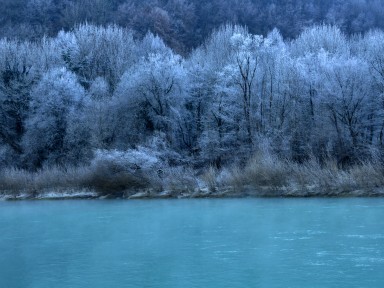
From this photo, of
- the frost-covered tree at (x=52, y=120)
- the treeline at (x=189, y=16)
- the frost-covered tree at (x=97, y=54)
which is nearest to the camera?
the frost-covered tree at (x=52, y=120)

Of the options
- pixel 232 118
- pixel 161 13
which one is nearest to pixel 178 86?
pixel 232 118

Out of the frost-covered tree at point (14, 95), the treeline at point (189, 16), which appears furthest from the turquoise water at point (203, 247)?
the treeline at point (189, 16)

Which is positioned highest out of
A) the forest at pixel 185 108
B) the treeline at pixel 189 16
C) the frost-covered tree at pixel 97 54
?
the treeline at pixel 189 16

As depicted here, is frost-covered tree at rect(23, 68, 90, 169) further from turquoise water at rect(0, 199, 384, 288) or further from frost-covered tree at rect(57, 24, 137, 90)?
turquoise water at rect(0, 199, 384, 288)

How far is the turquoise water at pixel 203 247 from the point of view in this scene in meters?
7.85

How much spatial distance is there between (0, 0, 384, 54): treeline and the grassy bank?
1127 inches

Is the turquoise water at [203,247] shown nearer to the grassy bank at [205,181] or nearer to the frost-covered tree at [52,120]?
the grassy bank at [205,181]

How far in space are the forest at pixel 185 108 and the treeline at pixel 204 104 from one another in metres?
0.07

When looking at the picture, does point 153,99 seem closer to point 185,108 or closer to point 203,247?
point 185,108

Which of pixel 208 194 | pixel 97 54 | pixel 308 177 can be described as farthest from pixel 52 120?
pixel 308 177

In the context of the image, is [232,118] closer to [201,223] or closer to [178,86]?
[178,86]

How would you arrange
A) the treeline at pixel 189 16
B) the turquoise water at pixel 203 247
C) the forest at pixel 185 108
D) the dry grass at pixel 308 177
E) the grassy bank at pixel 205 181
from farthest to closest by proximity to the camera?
1. the treeline at pixel 189 16
2. the forest at pixel 185 108
3. the grassy bank at pixel 205 181
4. the dry grass at pixel 308 177
5. the turquoise water at pixel 203 247

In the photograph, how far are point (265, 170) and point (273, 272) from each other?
12980mm

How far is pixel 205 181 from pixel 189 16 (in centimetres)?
3907
